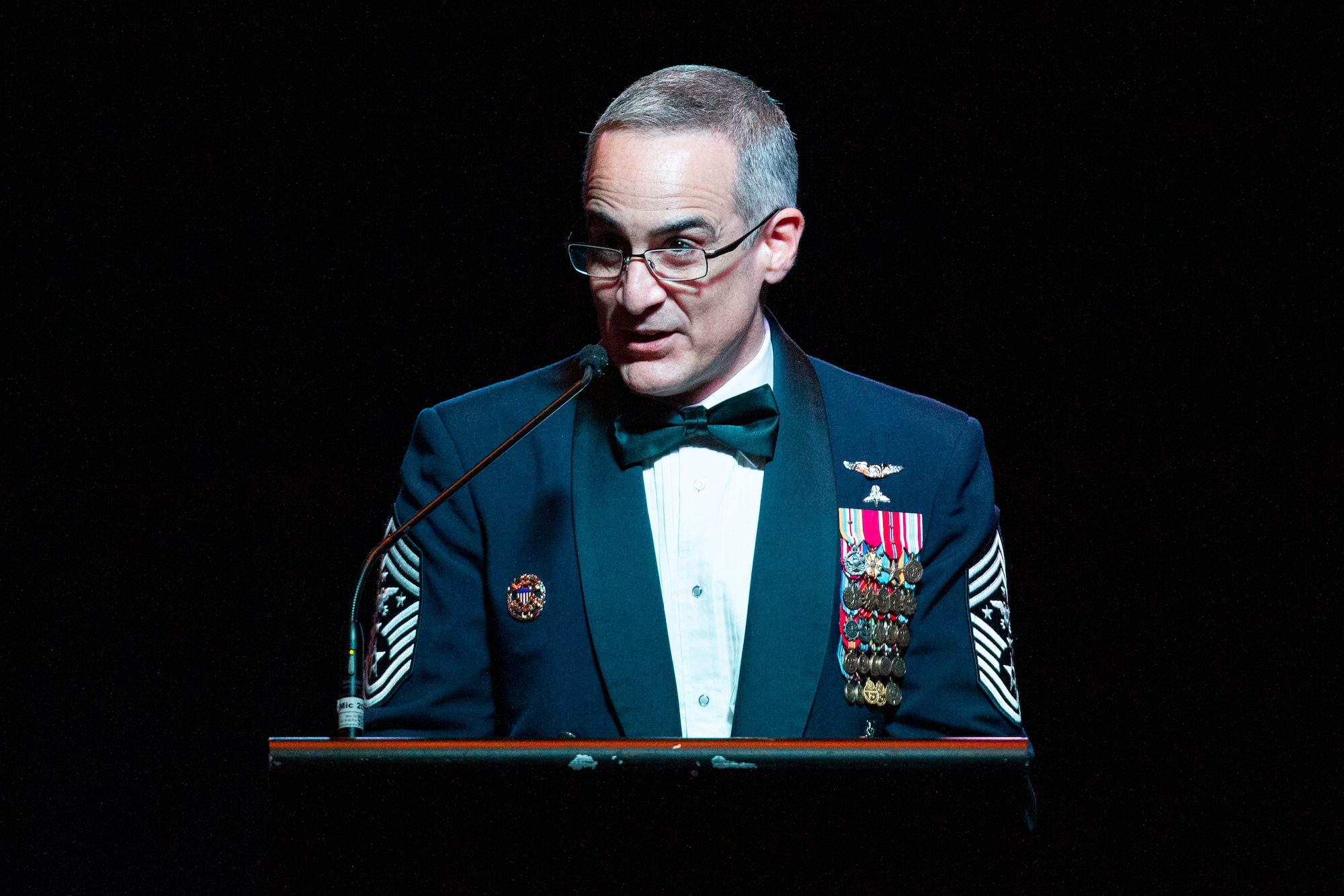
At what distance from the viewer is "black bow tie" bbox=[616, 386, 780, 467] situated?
204 cm

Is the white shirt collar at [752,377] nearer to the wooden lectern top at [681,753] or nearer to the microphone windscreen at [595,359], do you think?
the microphone windscreen at [595,359]

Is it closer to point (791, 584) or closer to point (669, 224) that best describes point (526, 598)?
point (791, 584)

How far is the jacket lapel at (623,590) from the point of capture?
1.90m

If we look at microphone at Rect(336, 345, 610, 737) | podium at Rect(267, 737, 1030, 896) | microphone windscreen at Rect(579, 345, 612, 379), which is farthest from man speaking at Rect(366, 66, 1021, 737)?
podium at Rect(267, 737, 1030, 896)

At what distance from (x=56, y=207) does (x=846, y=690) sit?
184cm

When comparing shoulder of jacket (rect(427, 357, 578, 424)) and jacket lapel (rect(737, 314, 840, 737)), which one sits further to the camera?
shoulder of jacket (rect(427, 357, 578, 424))

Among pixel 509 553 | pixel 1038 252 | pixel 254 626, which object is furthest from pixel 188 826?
pixel 1038 252

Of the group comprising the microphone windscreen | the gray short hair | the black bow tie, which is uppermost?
the gray short hair

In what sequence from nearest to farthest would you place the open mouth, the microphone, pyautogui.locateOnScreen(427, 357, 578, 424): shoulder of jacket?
1. the microphone
2. the open mouth
3. pyautogui.locateOnScreen(427, 357, 578, 424): shoulder of jacket

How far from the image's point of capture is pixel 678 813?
123 cm

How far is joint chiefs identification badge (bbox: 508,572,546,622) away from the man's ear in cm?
59

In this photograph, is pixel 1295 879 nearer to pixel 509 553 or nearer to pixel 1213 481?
pixel 1213 481

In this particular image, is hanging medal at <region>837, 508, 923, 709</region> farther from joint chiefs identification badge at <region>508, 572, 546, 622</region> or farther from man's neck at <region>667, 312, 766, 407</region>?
joint chiefs identification badge at <region>508, 572, 546, 622</region>

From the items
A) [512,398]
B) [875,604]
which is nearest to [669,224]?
[512,398]
